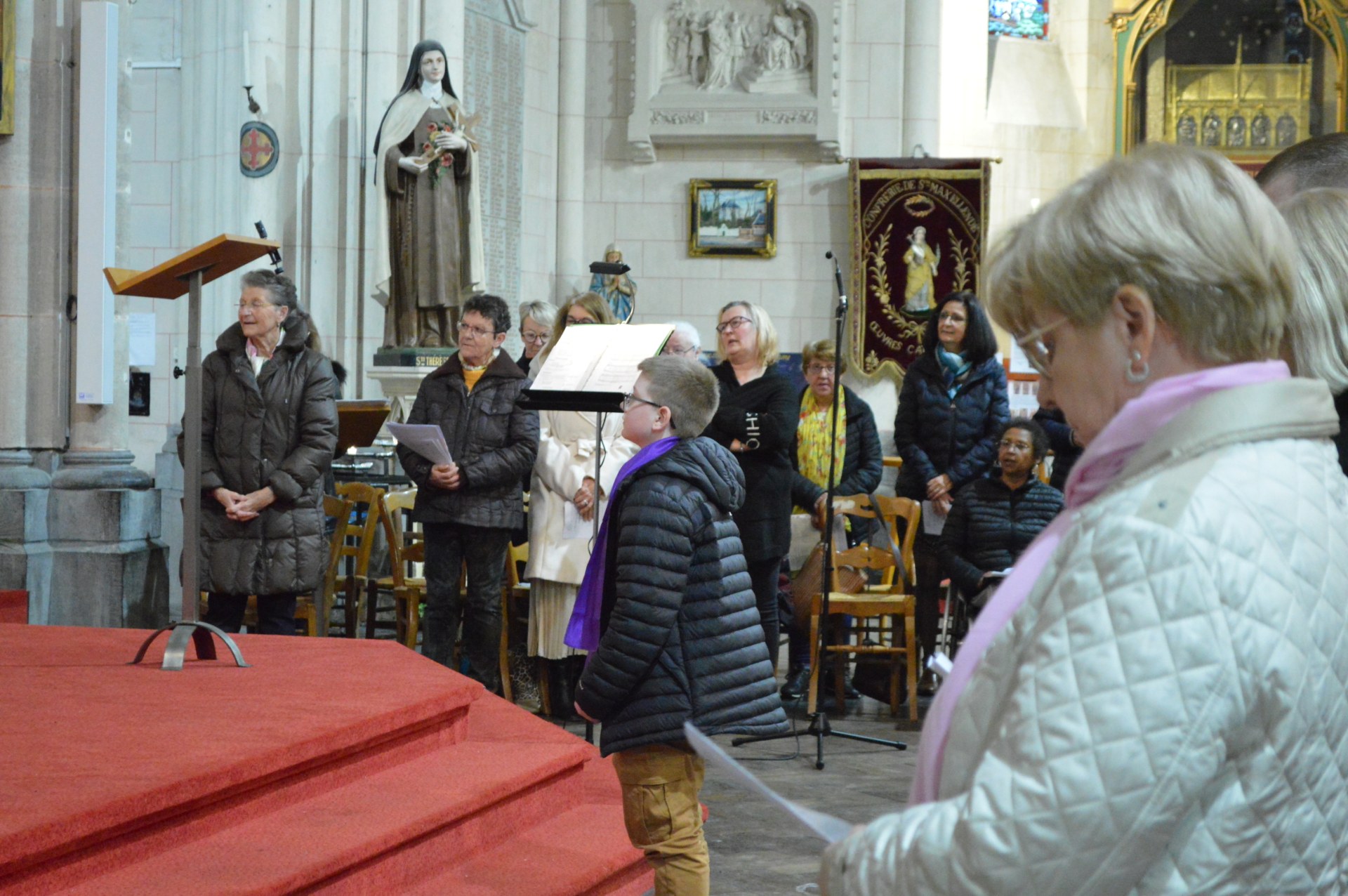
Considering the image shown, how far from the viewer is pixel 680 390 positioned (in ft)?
10.5

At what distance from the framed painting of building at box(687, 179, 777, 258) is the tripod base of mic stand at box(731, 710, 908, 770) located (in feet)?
21.6

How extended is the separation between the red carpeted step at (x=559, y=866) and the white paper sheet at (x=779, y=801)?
2.08m

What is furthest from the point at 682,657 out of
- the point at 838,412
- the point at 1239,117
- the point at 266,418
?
the point at 1239,117

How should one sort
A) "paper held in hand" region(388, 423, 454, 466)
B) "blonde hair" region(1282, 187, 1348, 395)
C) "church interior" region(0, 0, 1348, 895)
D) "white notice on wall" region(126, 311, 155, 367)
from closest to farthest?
"blonde hair" region(1282, 187, 1348, 395)
"church interior" region(0, 0, 1348, 895)
"paper held in hand" region(388, 423, 454, 466)
"white notice on wall" region(126, 311, 155, 367)

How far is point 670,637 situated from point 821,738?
2.26 meters

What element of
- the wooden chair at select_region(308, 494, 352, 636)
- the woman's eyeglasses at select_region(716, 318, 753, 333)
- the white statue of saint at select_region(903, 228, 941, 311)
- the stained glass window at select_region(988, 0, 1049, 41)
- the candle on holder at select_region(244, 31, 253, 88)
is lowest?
the wooden chair at select_region(308, 494, 352, 636)

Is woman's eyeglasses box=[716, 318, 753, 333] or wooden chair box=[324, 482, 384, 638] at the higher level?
woman's eyeglasses box=[716, 318, 753, 333]

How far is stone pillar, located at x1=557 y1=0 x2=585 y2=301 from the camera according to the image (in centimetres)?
1177

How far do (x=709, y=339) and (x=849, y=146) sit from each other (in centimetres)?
185

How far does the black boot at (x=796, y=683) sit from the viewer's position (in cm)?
616

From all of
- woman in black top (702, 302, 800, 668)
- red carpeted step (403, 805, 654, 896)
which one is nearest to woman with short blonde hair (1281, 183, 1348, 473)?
red carpeted step (403, 805, 654, 896)

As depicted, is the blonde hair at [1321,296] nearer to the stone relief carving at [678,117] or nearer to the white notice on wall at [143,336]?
the white notice on wall at [143,336]


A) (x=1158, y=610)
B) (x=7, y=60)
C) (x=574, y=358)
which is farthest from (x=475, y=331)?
(x=1158, y=610)

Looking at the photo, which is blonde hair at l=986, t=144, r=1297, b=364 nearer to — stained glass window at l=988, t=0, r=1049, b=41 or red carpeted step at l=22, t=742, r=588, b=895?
red carpeted step at l=22, t=742, r=588, b=895
